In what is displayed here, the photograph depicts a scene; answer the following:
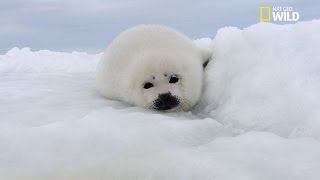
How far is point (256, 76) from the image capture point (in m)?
3.71

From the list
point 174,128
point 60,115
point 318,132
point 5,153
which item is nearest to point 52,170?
point 5,153

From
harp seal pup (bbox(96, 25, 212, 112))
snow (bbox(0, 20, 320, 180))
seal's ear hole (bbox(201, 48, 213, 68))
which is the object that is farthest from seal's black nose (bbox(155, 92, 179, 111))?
seal's ear hole (bbox(201, 48, 213, 68))

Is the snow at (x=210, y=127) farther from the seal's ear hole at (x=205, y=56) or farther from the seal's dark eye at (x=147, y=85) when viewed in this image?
the seal's dark eye at (x=147, y=85)

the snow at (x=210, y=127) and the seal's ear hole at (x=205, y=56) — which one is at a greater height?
the seal's ear hole at (x=205, y=56)

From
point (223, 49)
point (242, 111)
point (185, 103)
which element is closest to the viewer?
point (242, 111)

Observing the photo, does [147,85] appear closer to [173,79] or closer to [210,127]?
[173,79]

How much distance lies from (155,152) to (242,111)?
117 cm

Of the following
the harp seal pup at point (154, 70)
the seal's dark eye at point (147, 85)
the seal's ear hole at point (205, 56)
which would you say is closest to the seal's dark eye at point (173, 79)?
the harp seal pup at point (154, 70)

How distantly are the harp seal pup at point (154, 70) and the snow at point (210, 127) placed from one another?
0.54ft

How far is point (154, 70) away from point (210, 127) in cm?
113

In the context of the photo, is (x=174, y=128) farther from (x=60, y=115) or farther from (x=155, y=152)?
(x=60, y=115)

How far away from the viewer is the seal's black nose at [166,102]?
415cm

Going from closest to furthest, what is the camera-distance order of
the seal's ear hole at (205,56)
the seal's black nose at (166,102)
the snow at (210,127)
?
the snow at (210,127) → the seal's black nose at (166,102) → the seal's ear hole at (205,56)

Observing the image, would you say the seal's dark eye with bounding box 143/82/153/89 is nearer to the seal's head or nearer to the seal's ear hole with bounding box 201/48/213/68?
the seal's head
